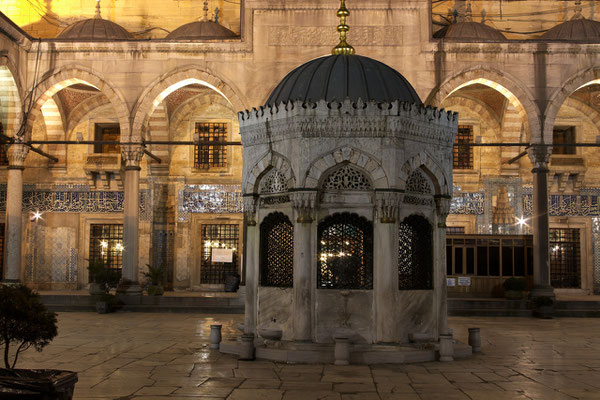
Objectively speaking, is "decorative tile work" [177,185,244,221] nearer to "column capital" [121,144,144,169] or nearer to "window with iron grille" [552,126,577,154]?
"column capital" [121,144,144,169]

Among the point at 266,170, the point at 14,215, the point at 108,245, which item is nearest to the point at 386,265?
the point at 266,170

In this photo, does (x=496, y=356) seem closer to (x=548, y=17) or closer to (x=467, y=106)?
(x=467, y=106)

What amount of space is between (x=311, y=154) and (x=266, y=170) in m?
0.91

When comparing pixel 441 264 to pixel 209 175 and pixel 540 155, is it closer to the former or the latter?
pixel 540 155

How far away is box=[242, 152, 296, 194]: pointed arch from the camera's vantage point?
9328mm

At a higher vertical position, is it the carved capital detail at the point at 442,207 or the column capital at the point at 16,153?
the column capital at the point at 16,153

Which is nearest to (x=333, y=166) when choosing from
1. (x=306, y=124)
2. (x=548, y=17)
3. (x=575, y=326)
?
(x=306, y=124)

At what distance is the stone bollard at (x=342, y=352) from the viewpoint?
8445 mm

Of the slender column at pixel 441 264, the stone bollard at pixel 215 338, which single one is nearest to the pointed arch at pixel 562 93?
the slender column at pixel 441 264

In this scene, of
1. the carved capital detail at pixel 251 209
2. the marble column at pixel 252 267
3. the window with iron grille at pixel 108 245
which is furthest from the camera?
the window with iron grille at pixel 108 245

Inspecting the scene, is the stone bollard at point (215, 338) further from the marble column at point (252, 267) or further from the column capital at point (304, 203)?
the column capital at point (304, 203)

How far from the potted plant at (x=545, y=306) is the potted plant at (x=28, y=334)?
13.1 meters

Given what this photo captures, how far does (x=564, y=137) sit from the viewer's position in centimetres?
2306

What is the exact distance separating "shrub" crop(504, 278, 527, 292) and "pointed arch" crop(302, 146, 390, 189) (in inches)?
408
